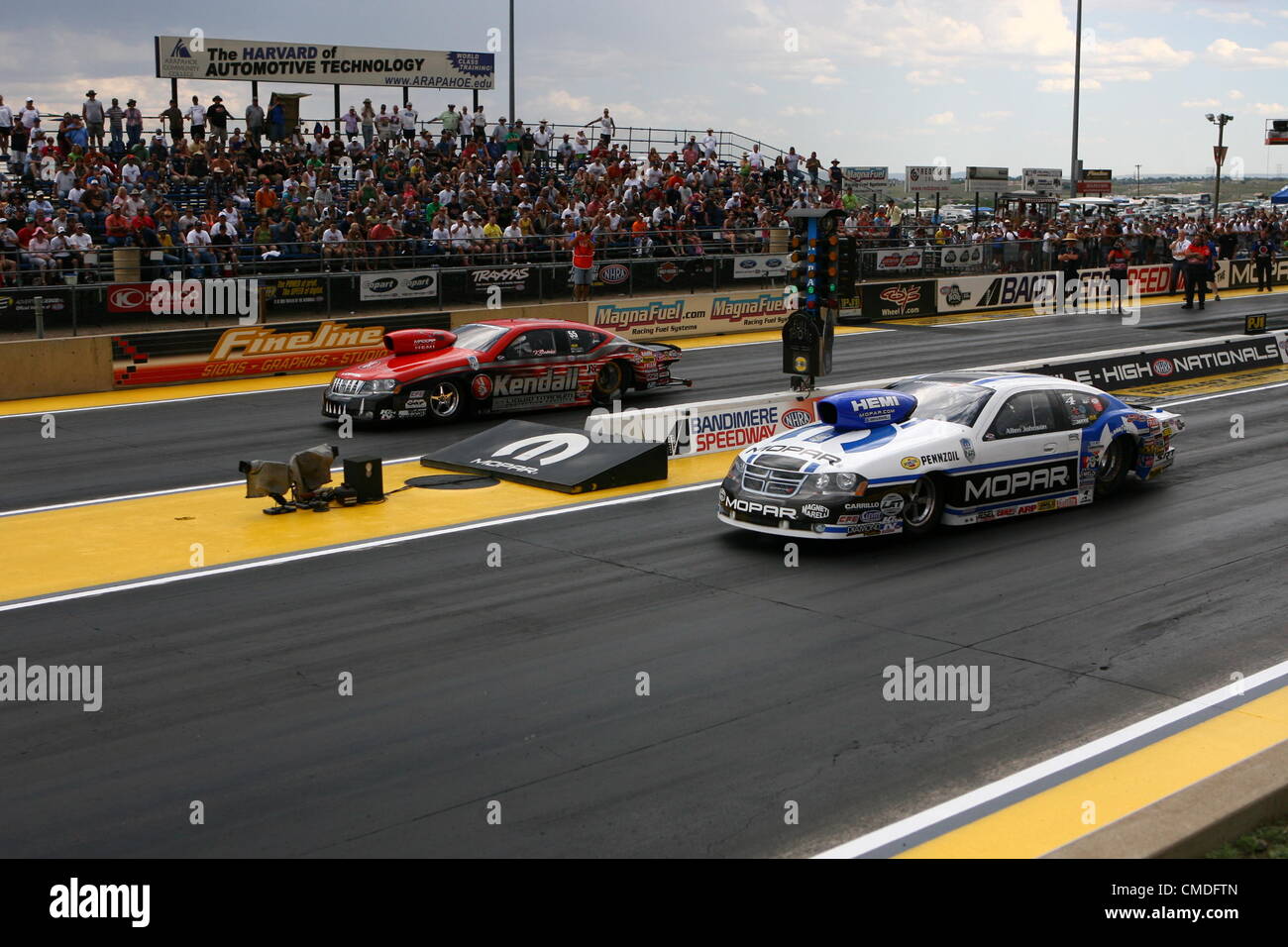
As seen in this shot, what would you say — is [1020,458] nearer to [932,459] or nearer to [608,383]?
[932,459]

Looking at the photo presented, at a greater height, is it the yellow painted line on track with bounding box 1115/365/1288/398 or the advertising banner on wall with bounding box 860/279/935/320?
the advertising banner on wall with bounding box 860/279/935/320

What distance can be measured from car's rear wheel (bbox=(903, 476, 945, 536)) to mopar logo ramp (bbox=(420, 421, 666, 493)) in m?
3.93

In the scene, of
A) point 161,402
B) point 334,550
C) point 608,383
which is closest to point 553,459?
point 334,550

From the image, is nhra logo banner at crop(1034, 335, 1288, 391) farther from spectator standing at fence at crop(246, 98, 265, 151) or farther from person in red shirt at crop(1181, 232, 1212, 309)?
spectator standing at fence at crop(246, 98, 265, 151)

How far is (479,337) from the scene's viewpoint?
20.8 meters

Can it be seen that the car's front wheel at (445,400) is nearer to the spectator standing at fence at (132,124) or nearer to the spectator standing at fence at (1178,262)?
the spectator standing at fence at (132,124)

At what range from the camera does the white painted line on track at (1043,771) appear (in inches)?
272

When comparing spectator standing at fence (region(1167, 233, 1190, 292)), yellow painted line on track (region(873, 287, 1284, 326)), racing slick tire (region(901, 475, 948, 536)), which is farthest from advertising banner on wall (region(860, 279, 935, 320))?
racing slick tire (region(901, 475, 948, 536))

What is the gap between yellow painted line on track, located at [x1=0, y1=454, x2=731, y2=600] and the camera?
12.5 meters

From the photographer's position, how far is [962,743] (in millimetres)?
8266
